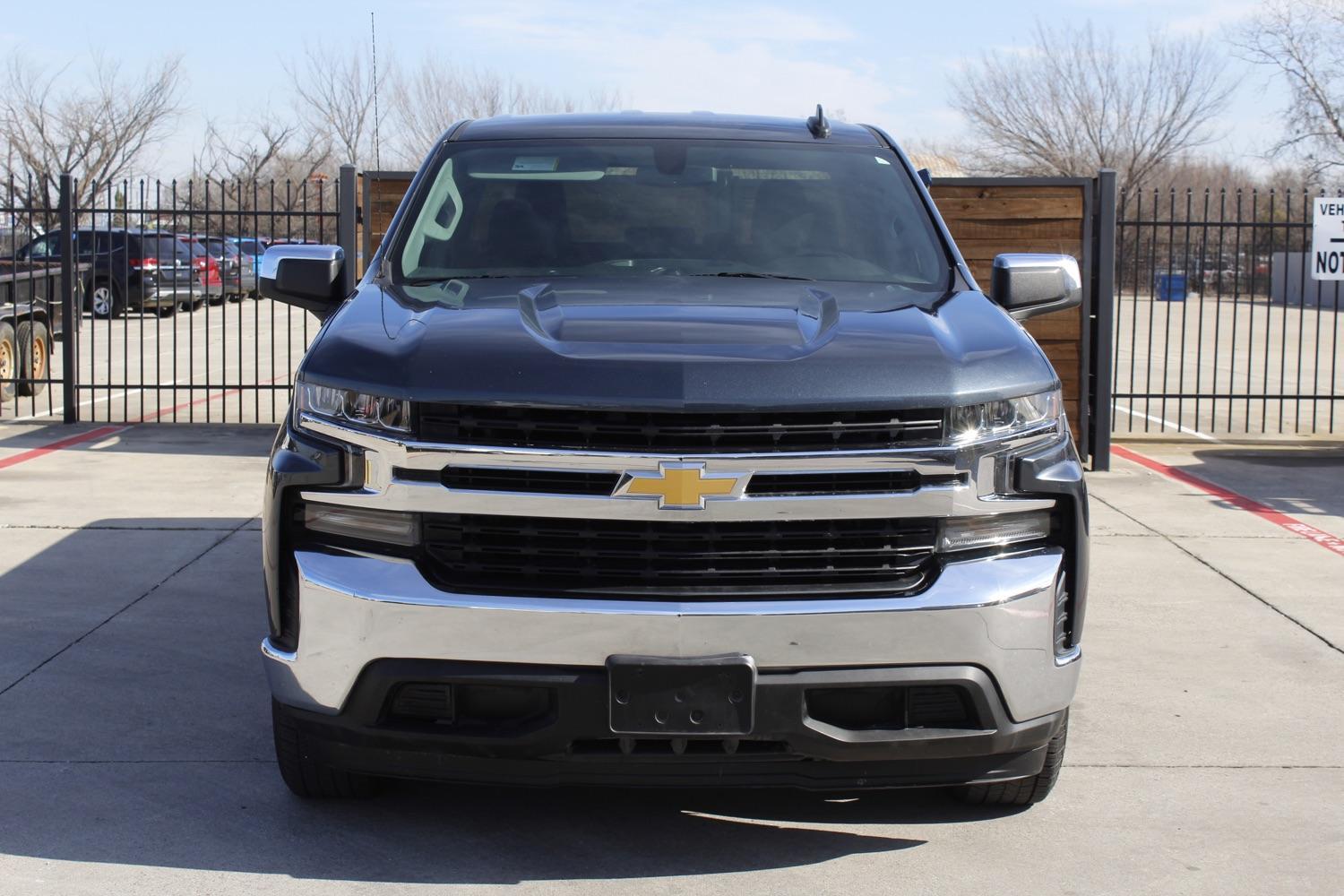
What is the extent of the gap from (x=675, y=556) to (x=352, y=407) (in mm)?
863

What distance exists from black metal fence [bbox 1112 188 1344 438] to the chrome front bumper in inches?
323

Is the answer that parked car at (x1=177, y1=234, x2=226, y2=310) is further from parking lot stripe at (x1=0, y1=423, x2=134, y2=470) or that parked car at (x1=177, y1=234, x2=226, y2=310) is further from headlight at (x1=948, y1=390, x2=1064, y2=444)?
headlight at (x1=948, y1=390, x2=1064, y2=444)

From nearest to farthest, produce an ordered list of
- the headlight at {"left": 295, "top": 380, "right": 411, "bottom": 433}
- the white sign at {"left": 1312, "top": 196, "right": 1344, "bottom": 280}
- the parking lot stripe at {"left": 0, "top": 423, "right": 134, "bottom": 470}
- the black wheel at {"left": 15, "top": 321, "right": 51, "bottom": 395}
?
the headlight at {"left": 295, "top": 380, "right": 411, "bottom": 433} < the parking lot stripe at {"left": 0, "top": 423, "right": 134, "bottom": 470} < the white sign at {"left": 1312, "top": 196, "right": 1344, "bottom": 280} < the black wheel at {"left": 15, "top": 321, "right": 51, "bottom": 395}

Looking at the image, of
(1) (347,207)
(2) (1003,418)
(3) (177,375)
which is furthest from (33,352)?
(2) (1003,418)

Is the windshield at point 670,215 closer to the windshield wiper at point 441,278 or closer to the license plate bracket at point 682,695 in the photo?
the windshield wiper at point 441,278

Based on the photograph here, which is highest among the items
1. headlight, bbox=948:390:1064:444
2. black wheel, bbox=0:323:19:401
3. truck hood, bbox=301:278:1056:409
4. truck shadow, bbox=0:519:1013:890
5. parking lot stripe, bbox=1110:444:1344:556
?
truck hood, bbox=301:278:1056:409

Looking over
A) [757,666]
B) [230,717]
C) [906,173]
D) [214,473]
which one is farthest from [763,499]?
[214,473]

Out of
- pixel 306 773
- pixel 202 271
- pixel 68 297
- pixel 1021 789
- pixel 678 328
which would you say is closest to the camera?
pixel 678 328

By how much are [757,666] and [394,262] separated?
6.58ft

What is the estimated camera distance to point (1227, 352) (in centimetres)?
2503

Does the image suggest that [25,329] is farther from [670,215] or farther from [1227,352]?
[1227,352]

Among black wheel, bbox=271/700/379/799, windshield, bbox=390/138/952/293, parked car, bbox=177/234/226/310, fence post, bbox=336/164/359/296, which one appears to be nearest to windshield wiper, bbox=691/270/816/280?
windshield, bbox=390/138/952/293

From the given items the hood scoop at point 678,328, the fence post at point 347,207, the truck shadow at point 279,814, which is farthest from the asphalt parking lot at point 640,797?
the fence post at point 347,207

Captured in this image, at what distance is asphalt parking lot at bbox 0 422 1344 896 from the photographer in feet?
12.8
